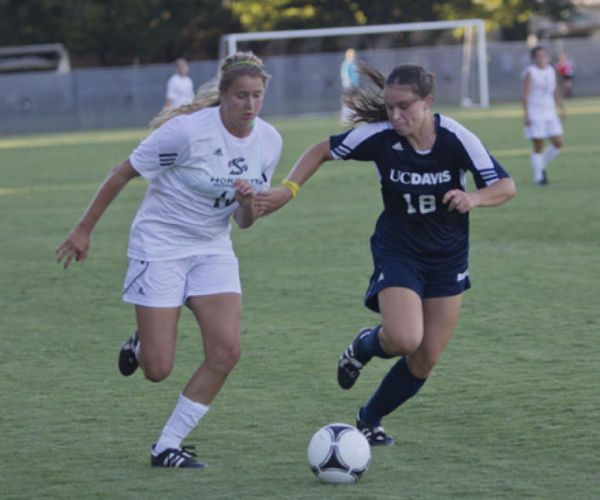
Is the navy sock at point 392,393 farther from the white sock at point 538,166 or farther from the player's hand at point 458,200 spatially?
the white sock at point 538,166

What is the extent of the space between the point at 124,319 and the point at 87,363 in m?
1.45

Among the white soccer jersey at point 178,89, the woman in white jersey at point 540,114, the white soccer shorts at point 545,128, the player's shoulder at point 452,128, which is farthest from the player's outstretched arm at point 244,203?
the white soccer jersey at point 178,89

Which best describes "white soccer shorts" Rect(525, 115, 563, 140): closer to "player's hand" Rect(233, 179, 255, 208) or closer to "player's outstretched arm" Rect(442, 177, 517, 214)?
"player's outstretched arm" Rect(442, 177, 517, 214)

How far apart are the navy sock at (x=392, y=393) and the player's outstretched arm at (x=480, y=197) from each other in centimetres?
83

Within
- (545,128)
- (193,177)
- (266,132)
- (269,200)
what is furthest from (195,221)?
(545,128)

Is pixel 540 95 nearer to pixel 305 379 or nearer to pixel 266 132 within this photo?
pixel 305 379

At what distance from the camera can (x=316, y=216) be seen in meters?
14.3

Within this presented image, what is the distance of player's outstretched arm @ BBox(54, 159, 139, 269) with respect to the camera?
507 centimetres

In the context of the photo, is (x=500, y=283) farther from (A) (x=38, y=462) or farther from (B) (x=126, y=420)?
(A) (x=38, y=462)

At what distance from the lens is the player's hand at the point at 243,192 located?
493cm

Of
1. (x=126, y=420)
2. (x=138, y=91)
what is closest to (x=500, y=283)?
(x=126, y=420)

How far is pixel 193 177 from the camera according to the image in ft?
16.8

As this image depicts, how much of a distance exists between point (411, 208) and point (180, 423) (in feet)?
4.77

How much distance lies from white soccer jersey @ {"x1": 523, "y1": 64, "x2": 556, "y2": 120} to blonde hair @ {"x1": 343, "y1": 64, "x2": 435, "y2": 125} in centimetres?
1165
